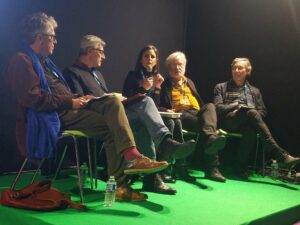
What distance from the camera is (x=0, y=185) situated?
2.74 m

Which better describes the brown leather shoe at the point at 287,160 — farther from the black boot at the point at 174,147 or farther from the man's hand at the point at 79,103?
the man's hand at the point at 79,103

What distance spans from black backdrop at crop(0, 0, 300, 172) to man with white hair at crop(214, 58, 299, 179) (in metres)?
0.36

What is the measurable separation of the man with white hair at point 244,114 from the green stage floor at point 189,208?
35 cm

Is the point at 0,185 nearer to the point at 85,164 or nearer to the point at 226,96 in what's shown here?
the point at 85,164

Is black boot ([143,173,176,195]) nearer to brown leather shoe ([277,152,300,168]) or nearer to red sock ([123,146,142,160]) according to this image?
red sock ([123,146,142,160])

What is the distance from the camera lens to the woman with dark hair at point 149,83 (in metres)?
3.16

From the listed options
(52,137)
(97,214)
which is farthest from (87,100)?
(97,214)

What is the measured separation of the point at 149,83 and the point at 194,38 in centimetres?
215

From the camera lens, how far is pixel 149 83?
3098 mm

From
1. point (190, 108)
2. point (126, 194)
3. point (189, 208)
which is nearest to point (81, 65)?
point (126, 194)

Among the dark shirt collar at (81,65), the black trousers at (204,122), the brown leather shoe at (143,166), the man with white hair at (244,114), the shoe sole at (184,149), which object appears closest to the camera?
the brown leather shoe at (143,166)

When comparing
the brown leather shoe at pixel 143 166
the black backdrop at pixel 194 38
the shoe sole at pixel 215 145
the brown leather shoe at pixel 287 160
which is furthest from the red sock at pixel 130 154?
the brown leather shoe at pixel 287 160

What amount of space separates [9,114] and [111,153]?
1.18 meters

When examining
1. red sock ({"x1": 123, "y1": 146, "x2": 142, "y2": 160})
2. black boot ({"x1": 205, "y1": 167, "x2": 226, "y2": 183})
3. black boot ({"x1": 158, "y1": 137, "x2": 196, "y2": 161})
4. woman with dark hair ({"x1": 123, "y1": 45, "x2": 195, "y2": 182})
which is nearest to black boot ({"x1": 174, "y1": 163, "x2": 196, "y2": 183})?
woman with dark hair ({"x1": 123, "y1": 45, "x2": 195, "y2": 182})
